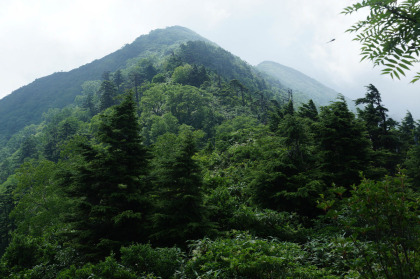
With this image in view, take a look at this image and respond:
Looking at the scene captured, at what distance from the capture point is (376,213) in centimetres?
273

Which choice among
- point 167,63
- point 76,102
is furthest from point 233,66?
point 76,102

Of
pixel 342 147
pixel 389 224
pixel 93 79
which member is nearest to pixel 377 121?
pixel 342 147

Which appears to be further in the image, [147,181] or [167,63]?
[167,63]

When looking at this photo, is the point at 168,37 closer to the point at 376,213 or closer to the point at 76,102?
the point at 76,102

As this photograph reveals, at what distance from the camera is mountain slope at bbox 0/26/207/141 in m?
107

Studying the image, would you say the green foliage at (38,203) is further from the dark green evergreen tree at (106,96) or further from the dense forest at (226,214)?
the dark green evergreen tree at (106,96)

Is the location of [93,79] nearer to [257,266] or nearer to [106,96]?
[106,96]

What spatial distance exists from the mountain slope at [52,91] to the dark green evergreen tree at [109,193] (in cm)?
11683

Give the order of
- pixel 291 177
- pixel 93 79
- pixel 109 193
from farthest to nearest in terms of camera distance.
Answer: pixel 93 79
pixel 291 177
pixel 109 193

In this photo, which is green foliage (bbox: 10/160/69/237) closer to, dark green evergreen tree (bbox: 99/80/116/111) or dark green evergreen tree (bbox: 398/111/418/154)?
dark green evergreen tree (bbox: 398/111/418/154)

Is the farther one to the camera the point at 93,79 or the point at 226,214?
the point at 93,79

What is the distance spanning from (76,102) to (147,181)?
113 m

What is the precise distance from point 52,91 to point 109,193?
14627 cm

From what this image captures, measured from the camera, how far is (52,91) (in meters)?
127
